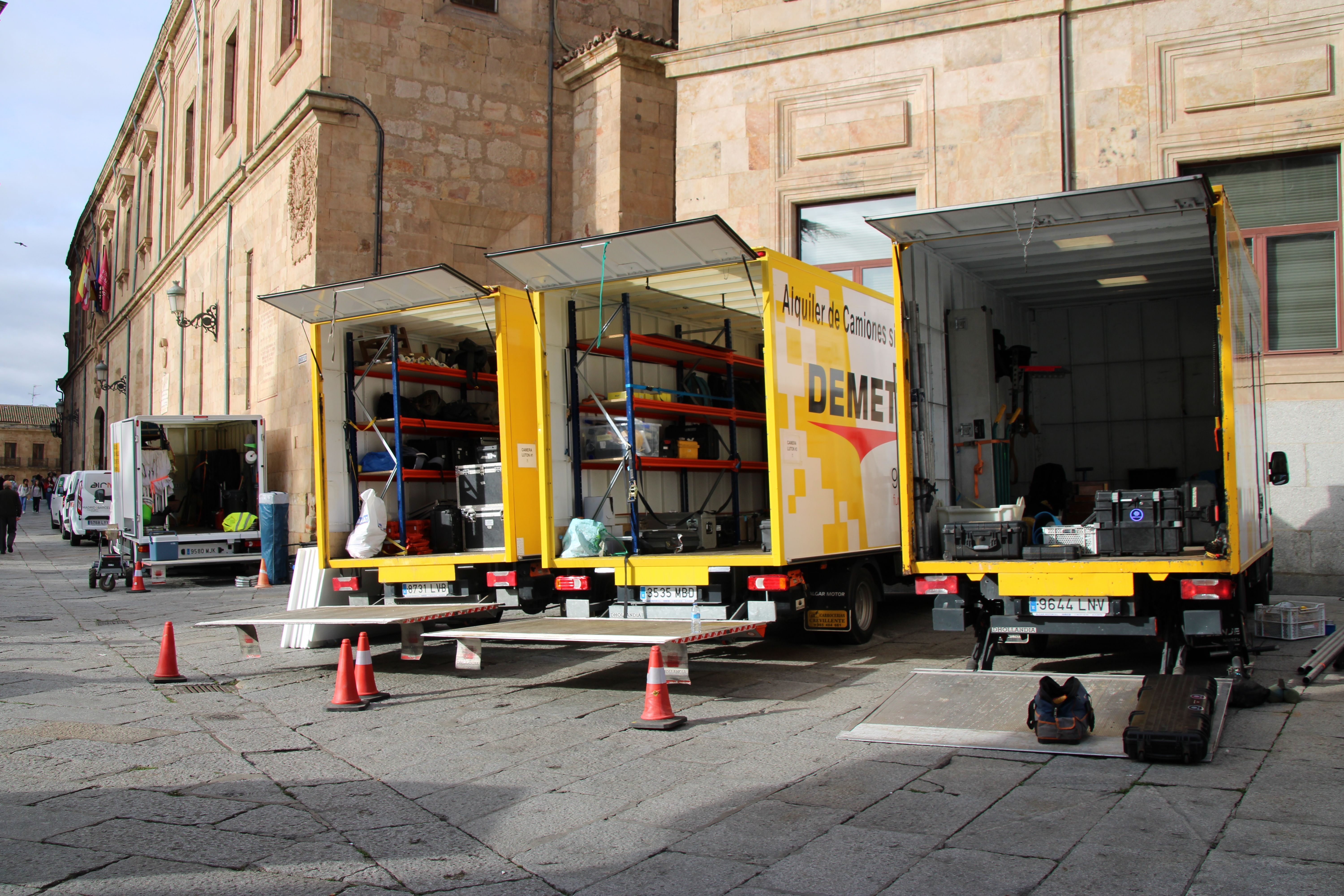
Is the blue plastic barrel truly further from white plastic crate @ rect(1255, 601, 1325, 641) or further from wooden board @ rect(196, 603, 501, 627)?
white plastic crate @ rect(1255, 601, 1325, 641)

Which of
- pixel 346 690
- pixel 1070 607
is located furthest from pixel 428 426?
pixel 1070 607

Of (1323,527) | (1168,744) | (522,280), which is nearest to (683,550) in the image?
(522,280)

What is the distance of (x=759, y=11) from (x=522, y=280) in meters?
8.79

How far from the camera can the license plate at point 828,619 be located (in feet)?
29.8

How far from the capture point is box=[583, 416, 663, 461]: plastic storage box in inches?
378

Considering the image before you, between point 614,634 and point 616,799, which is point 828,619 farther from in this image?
point 616,799

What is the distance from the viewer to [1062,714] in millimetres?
5645

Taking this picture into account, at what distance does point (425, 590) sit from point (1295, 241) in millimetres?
10609

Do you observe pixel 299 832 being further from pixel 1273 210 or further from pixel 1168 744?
pixel 1273 210

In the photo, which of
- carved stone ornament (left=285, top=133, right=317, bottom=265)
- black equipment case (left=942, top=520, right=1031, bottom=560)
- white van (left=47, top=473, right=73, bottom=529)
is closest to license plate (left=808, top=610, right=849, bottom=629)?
black equipment case (left=942, top=520, right=1031, bottom=560)

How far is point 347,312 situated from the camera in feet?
32.5

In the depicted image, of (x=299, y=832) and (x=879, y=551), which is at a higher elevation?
(x=879, y=551)

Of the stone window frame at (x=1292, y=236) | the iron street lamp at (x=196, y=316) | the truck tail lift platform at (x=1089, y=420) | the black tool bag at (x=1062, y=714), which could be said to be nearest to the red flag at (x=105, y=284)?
the iron street lamp at (x=196, y=316)

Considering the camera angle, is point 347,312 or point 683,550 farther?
point 347,312
